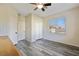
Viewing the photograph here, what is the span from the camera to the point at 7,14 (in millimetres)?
1779

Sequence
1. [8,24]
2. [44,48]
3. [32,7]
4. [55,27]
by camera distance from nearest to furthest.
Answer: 1. [32,7]
2. [8,24]
3. [55,27]
4. [44,48]

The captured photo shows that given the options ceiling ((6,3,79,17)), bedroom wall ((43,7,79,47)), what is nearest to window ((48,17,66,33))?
bedroom wall ((43,7,79,47))

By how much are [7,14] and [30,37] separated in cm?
63

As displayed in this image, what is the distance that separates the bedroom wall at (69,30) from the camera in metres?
1.76

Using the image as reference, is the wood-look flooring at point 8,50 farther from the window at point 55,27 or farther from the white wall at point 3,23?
the window at point 55,27

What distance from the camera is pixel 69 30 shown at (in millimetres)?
3188

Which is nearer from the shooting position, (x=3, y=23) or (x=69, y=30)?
(x=3, y=23)

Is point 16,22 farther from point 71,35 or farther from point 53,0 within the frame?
point 71,35

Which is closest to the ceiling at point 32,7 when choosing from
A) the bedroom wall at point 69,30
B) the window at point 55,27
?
the bedroom wall at point 69,30

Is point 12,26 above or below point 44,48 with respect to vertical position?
above

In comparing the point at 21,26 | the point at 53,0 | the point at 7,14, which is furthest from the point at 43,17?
the point at 53,0

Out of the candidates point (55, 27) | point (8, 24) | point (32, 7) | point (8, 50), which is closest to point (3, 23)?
point (8, 24)

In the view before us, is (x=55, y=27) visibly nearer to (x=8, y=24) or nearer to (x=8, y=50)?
(x=8, y=24)

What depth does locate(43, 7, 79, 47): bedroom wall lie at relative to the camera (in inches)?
69.2
